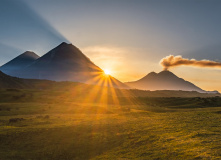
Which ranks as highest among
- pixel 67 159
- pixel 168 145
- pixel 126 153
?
pixel 168 145

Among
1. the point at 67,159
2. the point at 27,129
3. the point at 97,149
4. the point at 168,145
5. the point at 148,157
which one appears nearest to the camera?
the point at 148,157

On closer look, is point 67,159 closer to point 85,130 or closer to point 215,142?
point 85,130

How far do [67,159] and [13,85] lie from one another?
185121mm

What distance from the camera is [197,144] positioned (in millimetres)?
17297

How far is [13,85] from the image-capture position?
178m

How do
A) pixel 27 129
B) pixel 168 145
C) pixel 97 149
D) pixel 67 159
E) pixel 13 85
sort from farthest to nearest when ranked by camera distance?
pixel 13 85 < pixel 27 129 < pixel 97 149 < pixel 67 159 < pixel 168 145

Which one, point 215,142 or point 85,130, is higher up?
point 215,142

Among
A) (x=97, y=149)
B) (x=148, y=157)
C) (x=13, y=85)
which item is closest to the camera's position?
(x=148, y=157)

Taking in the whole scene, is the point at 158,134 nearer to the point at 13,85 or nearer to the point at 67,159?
the point at 67,159

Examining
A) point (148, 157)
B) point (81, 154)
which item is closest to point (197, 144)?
point (148, 157)

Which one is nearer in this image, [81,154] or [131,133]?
[81,154]

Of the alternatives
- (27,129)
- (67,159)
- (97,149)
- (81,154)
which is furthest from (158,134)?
(27,129)

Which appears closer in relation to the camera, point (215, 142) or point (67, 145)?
point (215, 142)

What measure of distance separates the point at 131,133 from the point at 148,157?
9.22 meters
